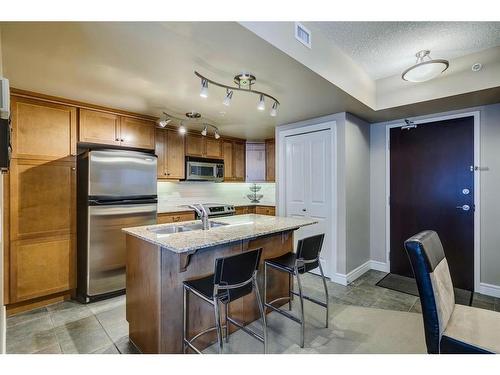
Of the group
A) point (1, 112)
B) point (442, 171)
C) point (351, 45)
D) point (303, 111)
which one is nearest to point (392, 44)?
point (351, 45)

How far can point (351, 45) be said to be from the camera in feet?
7.79

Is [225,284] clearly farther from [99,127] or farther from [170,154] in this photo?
[170,154]

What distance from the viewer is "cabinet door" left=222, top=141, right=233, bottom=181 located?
16.1 ft

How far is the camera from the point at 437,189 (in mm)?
3305

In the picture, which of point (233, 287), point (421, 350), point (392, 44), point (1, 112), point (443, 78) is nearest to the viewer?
point (1, 112)

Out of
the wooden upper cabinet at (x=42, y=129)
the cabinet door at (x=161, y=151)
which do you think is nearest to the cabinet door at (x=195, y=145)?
the cabinet door at (x=161, y=151)

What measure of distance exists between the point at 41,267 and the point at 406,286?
4149 millimetres

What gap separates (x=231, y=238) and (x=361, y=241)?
252cm

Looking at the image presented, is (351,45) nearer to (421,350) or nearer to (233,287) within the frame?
(233,287)

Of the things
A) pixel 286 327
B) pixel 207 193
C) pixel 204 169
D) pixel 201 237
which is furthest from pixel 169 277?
pixel 207 193

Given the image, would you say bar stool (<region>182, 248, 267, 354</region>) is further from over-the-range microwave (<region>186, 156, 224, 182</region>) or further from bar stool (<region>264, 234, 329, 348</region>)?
over-the-range microwave (<region>186, 156, 224, 182</region>)

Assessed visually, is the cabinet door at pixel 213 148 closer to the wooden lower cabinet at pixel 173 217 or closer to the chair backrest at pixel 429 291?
the wooden lower cabinet at pixel 173 217

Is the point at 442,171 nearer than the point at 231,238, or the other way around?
the point at 231,238

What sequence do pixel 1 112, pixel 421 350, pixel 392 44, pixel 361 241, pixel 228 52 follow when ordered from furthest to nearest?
pixel 361 241 → pixel 392 44 → pixel 421 350 → pixel 228 52 → pixel 1 112
